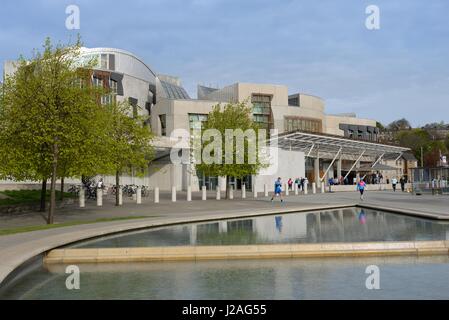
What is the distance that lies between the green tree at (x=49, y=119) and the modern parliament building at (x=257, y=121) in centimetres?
2502

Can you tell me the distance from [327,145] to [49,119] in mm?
45797

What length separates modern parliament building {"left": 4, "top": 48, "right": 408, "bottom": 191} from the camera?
53.4 m

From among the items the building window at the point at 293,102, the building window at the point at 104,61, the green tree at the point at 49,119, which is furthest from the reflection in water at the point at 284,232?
the building window at the point at 104,61

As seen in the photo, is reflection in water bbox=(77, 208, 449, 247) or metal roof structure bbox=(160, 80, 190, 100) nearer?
reflection in water bbox=(77, 208, 449, 247)

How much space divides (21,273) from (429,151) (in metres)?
116

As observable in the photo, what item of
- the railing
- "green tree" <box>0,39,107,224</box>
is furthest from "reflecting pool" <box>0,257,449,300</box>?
the railing

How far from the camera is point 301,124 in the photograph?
74125 millimetres

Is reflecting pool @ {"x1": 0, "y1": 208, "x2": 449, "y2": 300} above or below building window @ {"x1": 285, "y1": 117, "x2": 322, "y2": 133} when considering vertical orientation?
below
